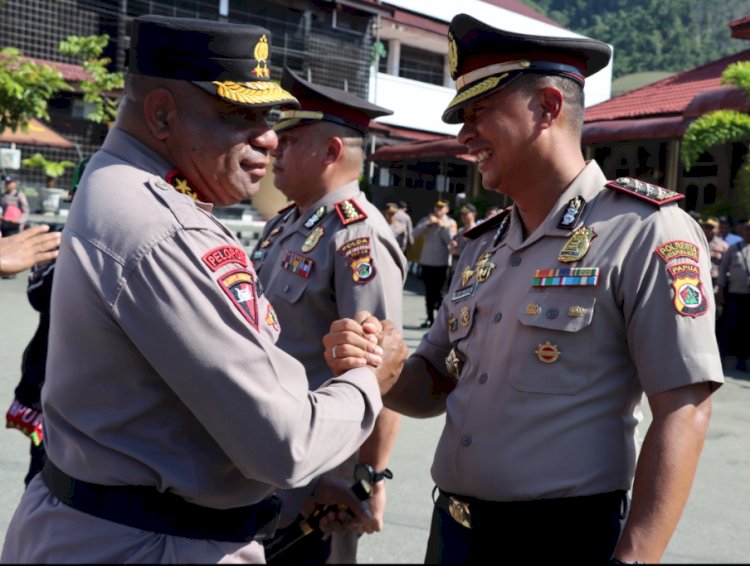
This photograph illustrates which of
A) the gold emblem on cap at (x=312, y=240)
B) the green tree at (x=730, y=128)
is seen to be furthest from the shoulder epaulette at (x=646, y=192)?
the green tree at (x=730, y=128)

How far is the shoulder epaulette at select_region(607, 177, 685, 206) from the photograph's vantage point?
87.4 inches

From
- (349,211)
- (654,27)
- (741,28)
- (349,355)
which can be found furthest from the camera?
(654,27)

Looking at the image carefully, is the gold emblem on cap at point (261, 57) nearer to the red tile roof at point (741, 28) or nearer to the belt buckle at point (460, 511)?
the belt buckle at point (460, 511)

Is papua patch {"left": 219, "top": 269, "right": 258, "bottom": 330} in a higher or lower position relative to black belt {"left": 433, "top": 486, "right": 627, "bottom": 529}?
higher

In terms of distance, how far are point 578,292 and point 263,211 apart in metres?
28.2

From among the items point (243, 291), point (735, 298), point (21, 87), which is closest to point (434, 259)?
point (735, 298)

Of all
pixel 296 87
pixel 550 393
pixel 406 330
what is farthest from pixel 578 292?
pixel 406 330

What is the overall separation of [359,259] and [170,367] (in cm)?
165

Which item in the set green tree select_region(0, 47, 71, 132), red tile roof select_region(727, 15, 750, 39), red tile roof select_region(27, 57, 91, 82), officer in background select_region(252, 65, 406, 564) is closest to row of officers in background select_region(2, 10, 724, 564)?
officer in background select_region(252, 65, 406, 564)

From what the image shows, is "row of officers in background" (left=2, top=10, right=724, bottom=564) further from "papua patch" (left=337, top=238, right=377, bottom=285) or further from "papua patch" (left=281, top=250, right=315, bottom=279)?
"papua patch" (left=281, top=250, right=315, bottom=279)

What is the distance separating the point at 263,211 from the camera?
29.9 meters

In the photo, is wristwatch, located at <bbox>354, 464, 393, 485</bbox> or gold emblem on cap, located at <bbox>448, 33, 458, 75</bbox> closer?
gold emblem on cap, located at <bbox>448, 33, 458, 75</bbox>

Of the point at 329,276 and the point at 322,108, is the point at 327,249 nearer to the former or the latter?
the point at 329,276

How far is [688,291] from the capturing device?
6.73 ft
